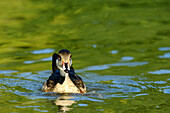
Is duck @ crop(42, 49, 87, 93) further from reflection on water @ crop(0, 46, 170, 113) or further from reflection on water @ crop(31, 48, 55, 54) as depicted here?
reflection on water @ crop(31, 48, 55, 54)

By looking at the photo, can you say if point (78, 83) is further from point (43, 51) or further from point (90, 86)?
point (43, 51)

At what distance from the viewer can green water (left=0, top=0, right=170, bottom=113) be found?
11.9 m

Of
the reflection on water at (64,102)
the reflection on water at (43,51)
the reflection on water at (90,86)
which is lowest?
the reflection on water at (64,102)

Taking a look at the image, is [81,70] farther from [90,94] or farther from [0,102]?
[0,102]

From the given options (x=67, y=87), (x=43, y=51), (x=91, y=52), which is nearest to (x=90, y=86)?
(x=67, y=87)

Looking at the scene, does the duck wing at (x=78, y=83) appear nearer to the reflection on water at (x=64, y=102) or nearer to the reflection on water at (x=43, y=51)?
the reflection on water at (x=64, y=102)

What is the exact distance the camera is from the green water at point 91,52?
39.0 ft

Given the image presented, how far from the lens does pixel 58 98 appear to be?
1242 centimetres

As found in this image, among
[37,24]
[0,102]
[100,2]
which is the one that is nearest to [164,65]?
[0,102]

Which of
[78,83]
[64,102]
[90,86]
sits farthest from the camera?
[90,86]

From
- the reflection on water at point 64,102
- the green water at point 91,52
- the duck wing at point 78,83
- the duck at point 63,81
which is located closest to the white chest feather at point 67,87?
the duck at point 63,81

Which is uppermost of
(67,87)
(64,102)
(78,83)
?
(78,83)

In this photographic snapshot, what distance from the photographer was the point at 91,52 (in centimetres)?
1858

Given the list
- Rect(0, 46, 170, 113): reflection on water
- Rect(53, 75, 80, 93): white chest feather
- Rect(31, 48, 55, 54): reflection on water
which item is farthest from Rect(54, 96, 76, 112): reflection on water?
Rect(31, 48, 55, 54): reflection on water
